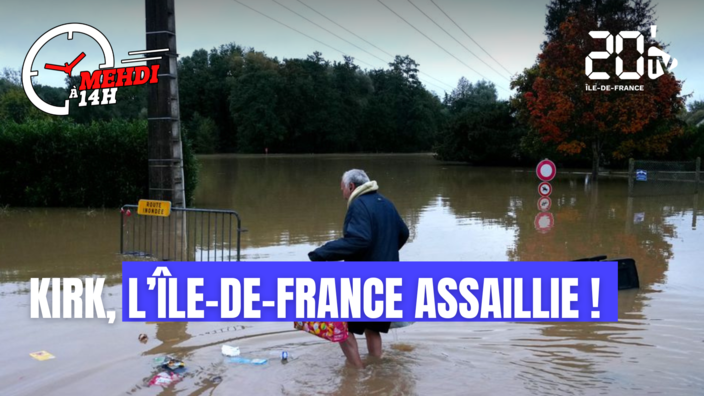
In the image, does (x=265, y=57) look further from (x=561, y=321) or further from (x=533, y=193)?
(x=561, y=321)

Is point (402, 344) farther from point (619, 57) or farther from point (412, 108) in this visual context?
point (412, 108)

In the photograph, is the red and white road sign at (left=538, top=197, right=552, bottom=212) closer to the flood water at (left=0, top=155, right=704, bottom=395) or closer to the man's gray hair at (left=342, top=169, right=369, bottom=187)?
the flood water at (left=0, top=155, right=704, bottom=395)

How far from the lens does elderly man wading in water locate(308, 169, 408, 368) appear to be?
18.2 feet

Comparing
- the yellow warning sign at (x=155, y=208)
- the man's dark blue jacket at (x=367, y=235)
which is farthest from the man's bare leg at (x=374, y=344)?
the yellow warning sign at (x=155, y=208)

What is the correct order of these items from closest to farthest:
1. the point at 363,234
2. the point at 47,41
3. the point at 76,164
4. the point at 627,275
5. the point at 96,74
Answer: the point at 363,234
the point at 627,275
the point at 47,41
the point at 96,74
the point at 76,164

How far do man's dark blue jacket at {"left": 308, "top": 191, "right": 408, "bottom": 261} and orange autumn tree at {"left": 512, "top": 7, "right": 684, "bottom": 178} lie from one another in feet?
87.1

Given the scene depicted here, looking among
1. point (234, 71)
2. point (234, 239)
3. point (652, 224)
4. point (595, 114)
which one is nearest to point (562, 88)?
point (595, 114)

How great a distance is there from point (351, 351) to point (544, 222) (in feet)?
40.1

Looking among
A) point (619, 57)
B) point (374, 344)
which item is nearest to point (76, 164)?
point (374, 344)

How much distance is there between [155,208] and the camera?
10148mm

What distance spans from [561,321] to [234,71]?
302ft

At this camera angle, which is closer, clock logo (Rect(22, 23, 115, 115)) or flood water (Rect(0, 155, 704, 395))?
flood water (Rect(0, 155, 704, 395))

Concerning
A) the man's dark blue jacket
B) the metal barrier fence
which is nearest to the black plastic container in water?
the man's dark blue jacket

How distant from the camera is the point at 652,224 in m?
16.9
